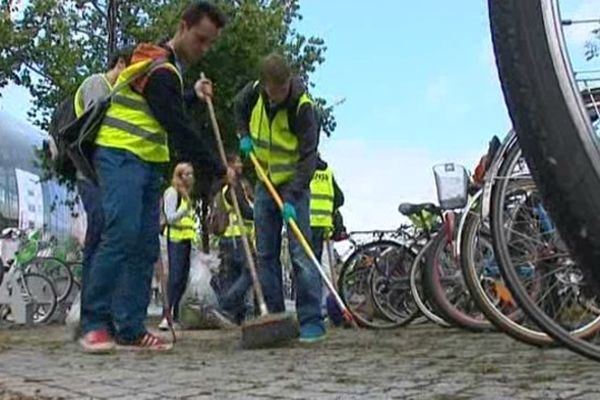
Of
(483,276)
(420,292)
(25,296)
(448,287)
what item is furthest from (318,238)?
(25,296)

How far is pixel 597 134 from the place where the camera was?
1.46 m

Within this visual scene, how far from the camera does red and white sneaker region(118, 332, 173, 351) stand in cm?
505

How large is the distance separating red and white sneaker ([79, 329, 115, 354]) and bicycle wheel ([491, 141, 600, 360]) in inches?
87.9

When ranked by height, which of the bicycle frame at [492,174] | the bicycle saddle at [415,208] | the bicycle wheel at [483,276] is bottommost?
the bicycle wheel at [483,276]

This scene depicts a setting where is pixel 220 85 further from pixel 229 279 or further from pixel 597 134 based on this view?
pixel 597 134

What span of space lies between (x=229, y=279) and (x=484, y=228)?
513cm

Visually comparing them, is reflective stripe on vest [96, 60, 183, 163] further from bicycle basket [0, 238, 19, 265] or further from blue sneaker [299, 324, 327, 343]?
bicycle basket [0, 238, 19, 265]

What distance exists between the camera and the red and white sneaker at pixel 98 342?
4922 mm

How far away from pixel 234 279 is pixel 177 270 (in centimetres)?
64

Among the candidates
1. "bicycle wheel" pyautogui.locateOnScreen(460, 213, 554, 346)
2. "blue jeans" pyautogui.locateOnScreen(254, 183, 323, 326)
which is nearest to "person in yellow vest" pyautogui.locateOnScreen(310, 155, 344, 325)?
"blue jeans" pyautogui.locateOnScreen(254, 183, 323, 326)

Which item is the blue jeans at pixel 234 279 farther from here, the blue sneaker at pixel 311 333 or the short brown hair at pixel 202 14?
the short brown hair at pixel 202 14

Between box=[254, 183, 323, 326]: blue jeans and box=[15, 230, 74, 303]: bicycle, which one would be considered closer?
box=[254, 183, 323, 326]: blue jeans

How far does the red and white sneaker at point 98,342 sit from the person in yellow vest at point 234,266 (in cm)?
291

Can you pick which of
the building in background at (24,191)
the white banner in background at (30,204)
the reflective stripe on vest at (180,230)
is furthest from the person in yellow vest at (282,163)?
the white banner in background at (30,204)
